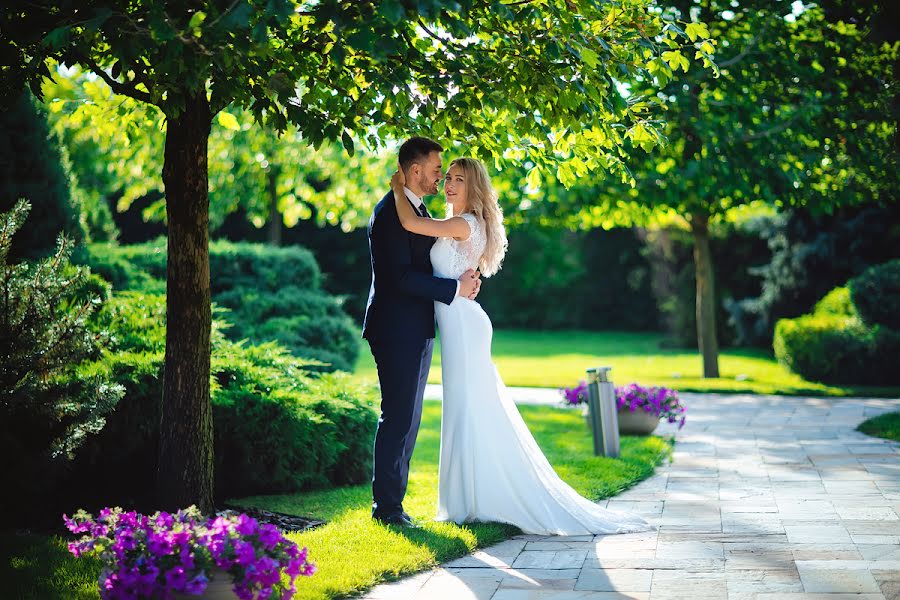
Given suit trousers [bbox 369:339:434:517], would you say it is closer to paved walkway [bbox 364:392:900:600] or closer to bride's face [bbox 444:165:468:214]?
paved walkway [bbox 364:392:900:600]

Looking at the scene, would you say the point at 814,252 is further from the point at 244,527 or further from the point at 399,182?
the point at 244,527

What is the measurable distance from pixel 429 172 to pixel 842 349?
11.1m

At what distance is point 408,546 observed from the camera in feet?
17.0

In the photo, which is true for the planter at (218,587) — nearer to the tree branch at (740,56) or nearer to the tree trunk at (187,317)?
the tree trunk at (187,317)

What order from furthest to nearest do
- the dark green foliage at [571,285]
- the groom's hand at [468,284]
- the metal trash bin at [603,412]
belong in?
1. the dark green foliage at [571,285]
2. the metal trash bin at [603,412]
3. the groom's hand at [468,284]

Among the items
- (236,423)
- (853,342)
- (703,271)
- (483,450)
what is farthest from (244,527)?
(703,271)

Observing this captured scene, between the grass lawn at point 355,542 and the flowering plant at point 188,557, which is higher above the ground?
the flowering plant at point 188,557

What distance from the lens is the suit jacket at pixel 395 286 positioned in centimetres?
574

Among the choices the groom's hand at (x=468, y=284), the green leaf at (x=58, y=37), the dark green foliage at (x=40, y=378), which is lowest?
the dark green foliage at (x=40, y=378)

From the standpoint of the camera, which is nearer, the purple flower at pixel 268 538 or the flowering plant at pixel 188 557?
the flowering plant at pixel 188 557

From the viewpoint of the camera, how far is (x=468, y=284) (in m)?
5.90

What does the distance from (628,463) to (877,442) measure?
2.82 metres

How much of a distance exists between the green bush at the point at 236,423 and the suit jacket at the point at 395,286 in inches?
58.3

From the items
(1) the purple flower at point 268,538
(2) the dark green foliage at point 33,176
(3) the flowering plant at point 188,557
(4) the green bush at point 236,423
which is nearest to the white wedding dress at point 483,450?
(4) the green bush at point 236,423
